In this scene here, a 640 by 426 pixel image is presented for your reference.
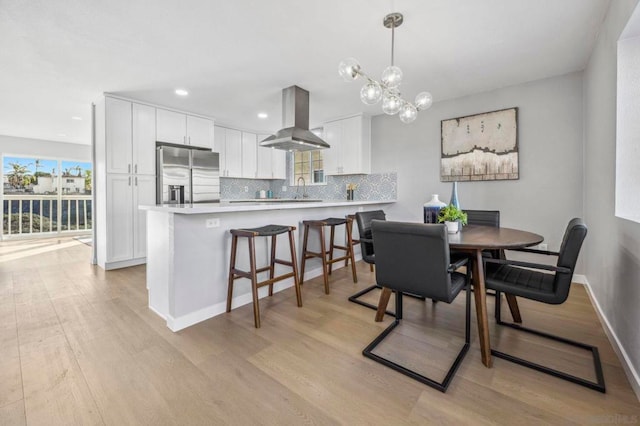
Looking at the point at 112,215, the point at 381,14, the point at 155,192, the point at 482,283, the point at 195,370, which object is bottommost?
the point at 195,370

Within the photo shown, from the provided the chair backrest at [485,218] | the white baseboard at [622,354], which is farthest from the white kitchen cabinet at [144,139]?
the white baseboard at [622,354]

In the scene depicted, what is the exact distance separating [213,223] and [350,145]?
315 cm

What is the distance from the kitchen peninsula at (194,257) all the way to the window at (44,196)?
253 inches

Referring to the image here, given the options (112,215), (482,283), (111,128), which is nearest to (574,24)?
(482,283)

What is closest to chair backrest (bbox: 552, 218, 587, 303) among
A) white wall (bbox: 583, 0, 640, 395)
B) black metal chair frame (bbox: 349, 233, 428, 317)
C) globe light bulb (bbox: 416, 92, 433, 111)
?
white wall (bbox: 583, 0, 640, 395)

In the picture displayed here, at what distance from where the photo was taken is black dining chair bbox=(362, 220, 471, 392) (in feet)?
5.11

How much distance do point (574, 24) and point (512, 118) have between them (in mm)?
1314

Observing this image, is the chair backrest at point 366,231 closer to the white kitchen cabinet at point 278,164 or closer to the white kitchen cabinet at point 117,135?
the white kitchen cabinet at point 117,135

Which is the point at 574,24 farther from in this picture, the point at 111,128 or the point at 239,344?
the point at 111,128

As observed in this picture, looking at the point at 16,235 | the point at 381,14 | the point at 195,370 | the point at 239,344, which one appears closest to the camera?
Result: the point at 195,370

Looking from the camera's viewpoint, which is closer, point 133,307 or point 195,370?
point 195,370

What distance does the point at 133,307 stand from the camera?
256cm

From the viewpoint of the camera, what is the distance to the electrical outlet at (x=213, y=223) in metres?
2.34

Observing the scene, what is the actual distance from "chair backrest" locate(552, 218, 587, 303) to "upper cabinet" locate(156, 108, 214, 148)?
4.88 m
